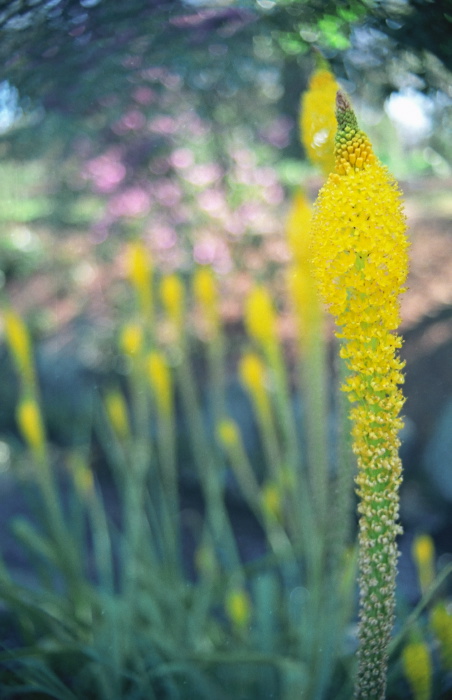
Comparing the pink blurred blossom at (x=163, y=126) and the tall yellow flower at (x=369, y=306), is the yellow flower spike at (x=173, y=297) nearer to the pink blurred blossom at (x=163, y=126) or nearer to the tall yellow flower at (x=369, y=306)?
the tall yellow flower at (x=369, y=306)

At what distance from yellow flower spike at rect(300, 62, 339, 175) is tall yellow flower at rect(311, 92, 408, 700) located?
0.26 feet

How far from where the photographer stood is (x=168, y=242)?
8.07 ft

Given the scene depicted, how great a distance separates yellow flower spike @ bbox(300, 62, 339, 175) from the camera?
0.46 metres

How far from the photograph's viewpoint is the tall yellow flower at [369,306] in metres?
0.37

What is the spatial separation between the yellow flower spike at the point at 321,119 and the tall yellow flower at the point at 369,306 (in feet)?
0.26

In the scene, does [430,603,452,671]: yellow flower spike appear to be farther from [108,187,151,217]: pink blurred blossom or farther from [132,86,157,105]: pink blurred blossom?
[108,187,151,217]: pink blurred blossom

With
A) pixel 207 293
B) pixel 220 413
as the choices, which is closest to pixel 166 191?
pixel 220 413

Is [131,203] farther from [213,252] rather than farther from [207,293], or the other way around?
[207,293]

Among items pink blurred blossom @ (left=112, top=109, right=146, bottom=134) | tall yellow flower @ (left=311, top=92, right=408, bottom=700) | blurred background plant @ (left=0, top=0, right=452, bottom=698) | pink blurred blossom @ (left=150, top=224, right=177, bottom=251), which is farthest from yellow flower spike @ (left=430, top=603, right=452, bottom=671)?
pink blurred blossom @ (left=150, top=224, right=177, bottom=251)

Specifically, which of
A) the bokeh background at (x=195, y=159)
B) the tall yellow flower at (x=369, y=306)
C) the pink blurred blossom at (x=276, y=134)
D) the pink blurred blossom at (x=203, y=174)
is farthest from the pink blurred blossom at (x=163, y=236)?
the tall yellow flower at (x=369, y=306)

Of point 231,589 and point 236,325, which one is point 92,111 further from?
point 236,325

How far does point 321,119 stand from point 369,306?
0.57 feet

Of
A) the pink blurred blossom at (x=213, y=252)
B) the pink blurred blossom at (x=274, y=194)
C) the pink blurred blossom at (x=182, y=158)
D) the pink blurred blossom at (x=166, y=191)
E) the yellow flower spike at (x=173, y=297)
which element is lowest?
the pink blurred blossom at (x=213, y=252)

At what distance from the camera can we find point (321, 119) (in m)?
0.47
